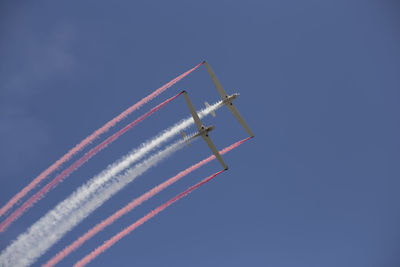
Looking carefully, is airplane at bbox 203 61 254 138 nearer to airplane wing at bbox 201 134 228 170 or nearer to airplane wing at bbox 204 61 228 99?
airplane wing at bbox 204 61 228 99

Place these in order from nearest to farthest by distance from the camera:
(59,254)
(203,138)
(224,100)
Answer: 1. (59,254)
2. (203,138)
3. (224,100)

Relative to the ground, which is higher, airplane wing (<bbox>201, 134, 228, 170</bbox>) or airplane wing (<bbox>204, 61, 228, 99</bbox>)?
airplane wing (<bbox>204, 61, 228, 99</bbox>)

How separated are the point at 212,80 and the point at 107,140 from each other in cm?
2109

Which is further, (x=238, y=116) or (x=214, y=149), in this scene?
(x=238, y=116)

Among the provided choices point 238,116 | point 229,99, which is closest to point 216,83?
point 229,99

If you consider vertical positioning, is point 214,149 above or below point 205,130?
below

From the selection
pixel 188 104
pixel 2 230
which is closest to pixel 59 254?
pixel 2 230

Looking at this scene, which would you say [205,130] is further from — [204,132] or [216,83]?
[216,83]

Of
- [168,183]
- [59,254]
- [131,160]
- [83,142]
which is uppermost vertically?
[83,142]

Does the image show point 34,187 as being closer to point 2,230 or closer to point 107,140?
point 2,230

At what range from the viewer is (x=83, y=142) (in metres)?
52.8

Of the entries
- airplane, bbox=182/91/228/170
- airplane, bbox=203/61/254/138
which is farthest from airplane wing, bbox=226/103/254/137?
airplane, bbox=182/91/228/170

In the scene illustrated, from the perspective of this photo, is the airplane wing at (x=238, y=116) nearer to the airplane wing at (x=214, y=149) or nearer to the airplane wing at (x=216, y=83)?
the airplane wing at (x=216, y=83)

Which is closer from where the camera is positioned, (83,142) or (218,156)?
(83,142)
